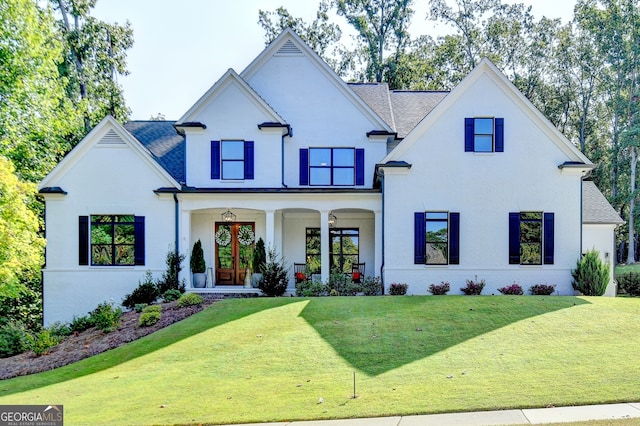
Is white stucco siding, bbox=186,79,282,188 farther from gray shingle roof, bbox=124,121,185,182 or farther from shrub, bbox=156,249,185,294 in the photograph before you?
shrub, bbox=156,249,185,294

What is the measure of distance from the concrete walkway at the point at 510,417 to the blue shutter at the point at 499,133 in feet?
35.8

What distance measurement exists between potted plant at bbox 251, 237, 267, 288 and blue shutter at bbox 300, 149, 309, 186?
3.37 metres

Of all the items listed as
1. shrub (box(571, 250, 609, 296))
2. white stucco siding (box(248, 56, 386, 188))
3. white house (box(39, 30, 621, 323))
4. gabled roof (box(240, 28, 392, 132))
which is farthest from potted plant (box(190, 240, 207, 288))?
shrub (box(571, 250, 609, 296))

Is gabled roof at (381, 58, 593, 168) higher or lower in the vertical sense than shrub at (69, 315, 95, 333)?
higher

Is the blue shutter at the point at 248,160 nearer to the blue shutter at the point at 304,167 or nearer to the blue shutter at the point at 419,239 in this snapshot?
the blue shutter at the point at 304,167

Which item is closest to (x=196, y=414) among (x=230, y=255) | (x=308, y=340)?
(x=308, y=340)

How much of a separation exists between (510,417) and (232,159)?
567 inches

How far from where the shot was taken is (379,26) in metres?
34.4

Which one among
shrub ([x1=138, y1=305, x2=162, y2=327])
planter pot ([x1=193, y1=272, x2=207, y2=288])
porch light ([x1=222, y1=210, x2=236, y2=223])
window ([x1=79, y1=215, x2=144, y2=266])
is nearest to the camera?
shrub ([x1=138, y1=305, x2=162, y2=327])

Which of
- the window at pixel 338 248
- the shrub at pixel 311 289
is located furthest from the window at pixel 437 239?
the window at pixel 338 248

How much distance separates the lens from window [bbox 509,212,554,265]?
15539 millimetres

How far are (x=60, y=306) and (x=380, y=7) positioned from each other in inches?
1230

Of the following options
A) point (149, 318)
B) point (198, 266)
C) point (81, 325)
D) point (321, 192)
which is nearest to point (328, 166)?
point (321, 192)

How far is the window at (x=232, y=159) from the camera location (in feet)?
58.1
